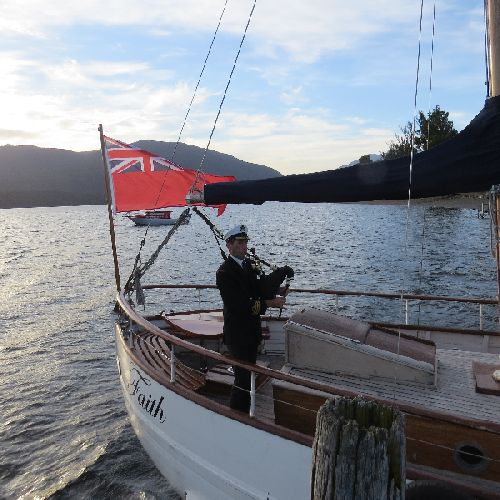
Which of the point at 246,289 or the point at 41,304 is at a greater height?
the point at 246,289

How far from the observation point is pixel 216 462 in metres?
6.21

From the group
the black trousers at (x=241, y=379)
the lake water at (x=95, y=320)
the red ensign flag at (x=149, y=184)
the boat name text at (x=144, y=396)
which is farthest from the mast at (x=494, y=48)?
the red ensign flag at (x=149, y=184)

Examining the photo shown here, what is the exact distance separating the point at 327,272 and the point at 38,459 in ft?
80.9

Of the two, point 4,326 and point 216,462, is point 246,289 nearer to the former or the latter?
point 216,462

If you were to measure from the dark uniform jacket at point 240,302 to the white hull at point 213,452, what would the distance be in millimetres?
966

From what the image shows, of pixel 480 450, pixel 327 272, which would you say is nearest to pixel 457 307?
pixel 327 272

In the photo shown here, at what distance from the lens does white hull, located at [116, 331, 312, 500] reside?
5488 mm

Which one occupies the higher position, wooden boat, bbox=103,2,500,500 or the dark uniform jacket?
the dark uniform jacket

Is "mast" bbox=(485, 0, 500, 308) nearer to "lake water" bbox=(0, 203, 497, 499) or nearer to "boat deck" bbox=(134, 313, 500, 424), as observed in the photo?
"lake water" bbox=(0, 203, 497, 499)

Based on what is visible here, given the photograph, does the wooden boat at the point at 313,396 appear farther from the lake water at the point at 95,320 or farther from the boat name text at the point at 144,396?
the lake water at the point at 95,320

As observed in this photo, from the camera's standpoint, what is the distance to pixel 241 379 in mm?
6316

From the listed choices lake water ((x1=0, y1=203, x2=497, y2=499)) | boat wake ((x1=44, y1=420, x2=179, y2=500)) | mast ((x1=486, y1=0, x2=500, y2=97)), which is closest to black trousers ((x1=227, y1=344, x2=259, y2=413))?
lake water ((x1=0, y1=203, x2=497, y2=499))

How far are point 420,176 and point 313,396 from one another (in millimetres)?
2634

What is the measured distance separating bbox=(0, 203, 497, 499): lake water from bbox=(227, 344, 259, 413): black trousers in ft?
7.94
